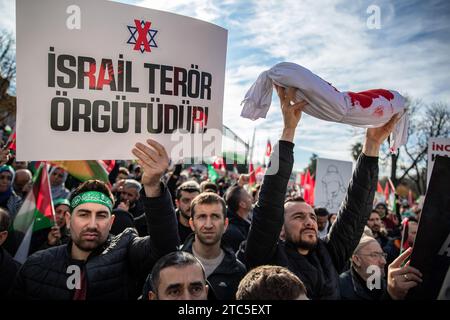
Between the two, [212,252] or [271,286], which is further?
[212,252]

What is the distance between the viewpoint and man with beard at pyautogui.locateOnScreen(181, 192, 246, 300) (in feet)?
8.27

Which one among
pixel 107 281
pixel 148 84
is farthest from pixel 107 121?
pixel 107 281

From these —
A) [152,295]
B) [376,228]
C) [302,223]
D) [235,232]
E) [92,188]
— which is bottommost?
[376,228]

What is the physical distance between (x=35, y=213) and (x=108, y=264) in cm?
230

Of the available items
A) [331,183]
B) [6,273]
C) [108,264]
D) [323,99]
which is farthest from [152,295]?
[331,183]

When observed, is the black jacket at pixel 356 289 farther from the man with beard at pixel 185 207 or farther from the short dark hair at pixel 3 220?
the short dark hair at pixel 3 220

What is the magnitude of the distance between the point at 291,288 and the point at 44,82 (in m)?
1.70

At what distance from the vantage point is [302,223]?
276 cm

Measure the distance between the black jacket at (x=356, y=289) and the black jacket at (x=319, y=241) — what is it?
23 cm

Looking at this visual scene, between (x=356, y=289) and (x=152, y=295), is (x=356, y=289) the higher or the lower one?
the lower one

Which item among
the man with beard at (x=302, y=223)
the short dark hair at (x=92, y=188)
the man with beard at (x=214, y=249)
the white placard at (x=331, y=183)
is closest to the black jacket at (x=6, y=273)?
the short dark hair at (x=92, y=188)

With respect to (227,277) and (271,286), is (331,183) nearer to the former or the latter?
(227,277)

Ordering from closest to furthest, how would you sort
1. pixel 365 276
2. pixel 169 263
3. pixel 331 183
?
pixel 169 263 → pixel 365 276 → pixel 331 183
